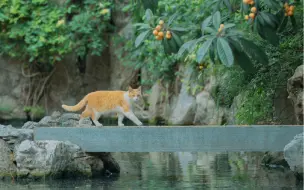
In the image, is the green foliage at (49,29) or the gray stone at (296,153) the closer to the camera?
the gray stone at (296,153)

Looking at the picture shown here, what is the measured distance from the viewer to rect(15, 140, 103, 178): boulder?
737 cm

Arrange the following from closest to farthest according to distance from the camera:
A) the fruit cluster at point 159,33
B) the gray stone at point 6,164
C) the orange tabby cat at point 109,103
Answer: the fruit cluster at point 159,33 → the gray stone at point 6,164 → the orange tabby cat at point 109,103

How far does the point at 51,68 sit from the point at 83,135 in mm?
11149

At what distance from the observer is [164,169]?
27.8 ft

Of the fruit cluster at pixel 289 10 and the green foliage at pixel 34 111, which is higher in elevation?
the fruit cluster at pixel 289 10

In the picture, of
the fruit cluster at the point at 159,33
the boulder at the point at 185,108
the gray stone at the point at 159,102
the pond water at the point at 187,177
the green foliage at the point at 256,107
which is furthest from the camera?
Result: the gray stone at the point at 159,102

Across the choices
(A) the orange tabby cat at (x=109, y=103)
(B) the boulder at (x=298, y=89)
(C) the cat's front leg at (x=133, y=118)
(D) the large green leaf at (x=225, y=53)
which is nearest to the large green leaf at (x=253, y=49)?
A: (D) the large green leaf at (x=225, y=53)

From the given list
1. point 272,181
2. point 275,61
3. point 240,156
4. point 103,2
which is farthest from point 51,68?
point 272,181

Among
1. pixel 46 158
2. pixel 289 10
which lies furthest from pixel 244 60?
pixel 46 158

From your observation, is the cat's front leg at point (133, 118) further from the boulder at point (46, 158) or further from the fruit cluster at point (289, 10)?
the fruit cluster at point (289, 10)

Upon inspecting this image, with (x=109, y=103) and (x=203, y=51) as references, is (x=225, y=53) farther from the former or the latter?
(x=109, y=103)

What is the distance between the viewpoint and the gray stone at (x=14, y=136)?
7.87m

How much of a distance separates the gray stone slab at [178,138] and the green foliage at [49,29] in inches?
362

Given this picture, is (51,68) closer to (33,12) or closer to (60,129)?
(33,12)
